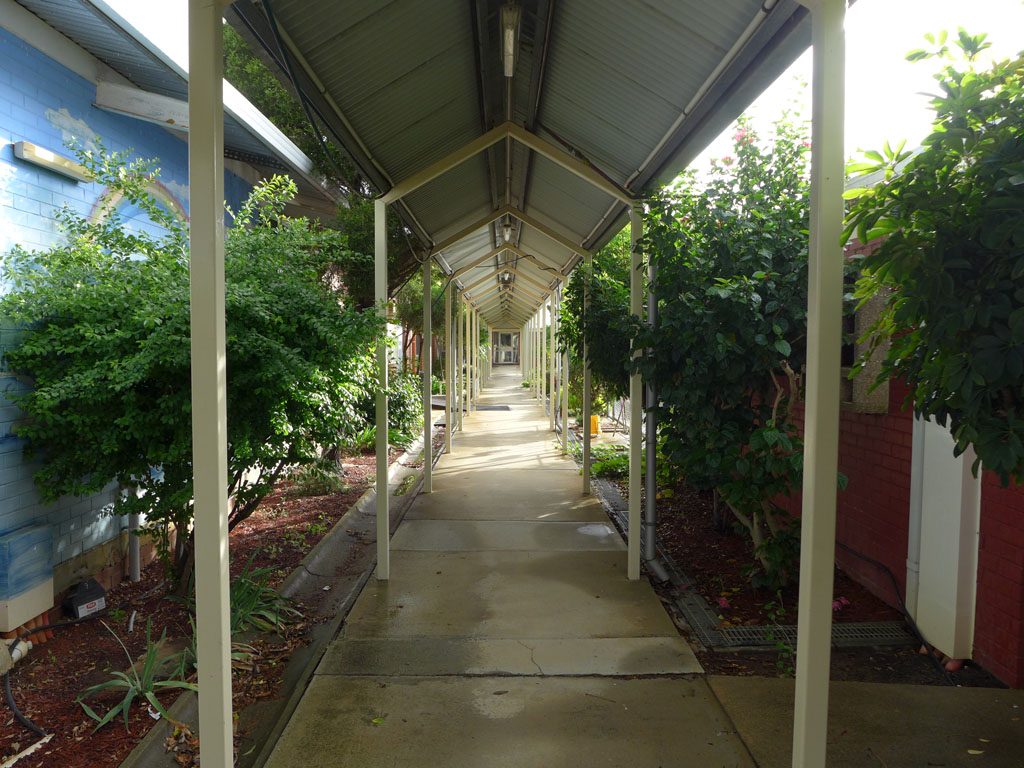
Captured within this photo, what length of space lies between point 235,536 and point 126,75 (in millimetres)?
3657

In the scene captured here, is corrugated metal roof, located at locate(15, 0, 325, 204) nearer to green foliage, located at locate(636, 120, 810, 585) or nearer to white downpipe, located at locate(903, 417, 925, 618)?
green foliage, located at locate(636, 120, 810, 585)

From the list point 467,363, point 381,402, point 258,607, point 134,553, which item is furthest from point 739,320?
point 467,363

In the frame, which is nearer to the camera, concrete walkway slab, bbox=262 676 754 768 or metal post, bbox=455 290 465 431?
concrete walkway slab, bbox=262 676 754 768

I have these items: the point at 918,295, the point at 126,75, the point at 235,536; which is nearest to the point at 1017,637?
the point at 918,295

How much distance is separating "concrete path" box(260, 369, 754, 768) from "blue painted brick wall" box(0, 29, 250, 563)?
1.85 meters

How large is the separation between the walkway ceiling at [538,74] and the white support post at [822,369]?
517mm

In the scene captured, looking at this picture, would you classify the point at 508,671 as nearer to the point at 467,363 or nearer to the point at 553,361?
the point at 553,361

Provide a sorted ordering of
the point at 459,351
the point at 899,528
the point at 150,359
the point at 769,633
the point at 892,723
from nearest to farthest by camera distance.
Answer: the point at 892,723 → the point at 150,359 → the point at 769,633 → the point at 899,528 → the point at 459,351

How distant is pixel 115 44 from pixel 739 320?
14.0ft

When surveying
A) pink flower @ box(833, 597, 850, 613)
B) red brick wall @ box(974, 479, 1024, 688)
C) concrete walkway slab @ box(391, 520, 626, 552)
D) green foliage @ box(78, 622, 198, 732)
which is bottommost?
concrete walkway slab @ box(391, 520, 626, 552)

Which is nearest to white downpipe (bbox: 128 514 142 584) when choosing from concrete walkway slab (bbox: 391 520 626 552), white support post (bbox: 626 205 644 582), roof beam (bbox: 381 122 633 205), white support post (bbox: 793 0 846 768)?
concrete walkway slab (bbox: 391 520 626 552)

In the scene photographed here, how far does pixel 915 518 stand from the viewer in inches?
157

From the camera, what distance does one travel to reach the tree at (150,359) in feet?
11.9

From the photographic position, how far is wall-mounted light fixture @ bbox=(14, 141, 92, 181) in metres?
3.86
